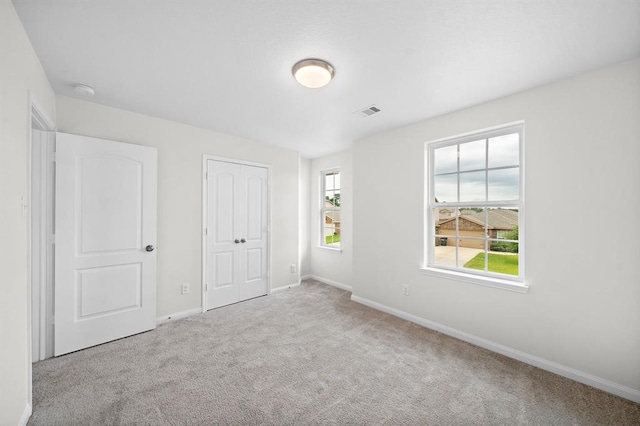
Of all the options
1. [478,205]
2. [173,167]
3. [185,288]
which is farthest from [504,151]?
[185,288]

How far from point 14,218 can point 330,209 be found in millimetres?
4022

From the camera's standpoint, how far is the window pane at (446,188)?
9.89 feet

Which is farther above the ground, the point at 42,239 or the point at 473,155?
the point at 473,155

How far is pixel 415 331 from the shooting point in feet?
9.77

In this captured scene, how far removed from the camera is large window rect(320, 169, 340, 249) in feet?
16.2

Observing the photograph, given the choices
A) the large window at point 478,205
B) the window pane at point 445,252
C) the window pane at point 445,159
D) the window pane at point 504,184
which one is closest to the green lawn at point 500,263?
the large window at point 478,205

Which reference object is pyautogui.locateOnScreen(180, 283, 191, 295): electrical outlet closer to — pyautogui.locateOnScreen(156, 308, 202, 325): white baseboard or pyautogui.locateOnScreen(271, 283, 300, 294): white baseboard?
pyautogui.locateOnScreen(156, 308, 202, 325): white baseboard

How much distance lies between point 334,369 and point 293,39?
2.59 meters

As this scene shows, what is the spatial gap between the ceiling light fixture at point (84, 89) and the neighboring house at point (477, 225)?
3893 mm

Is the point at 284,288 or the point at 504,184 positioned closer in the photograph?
the point at 504,184

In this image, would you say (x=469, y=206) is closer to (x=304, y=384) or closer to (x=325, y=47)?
(x=325, y=47)

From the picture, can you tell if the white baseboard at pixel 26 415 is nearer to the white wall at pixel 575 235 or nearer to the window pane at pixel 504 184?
the white wall at pixel 575 235

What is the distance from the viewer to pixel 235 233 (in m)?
3.88

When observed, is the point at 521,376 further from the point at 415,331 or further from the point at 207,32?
the point at 207,32
